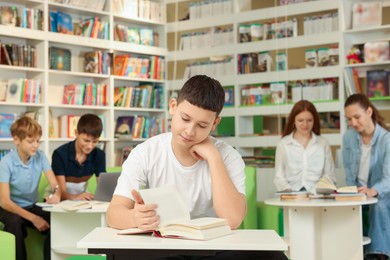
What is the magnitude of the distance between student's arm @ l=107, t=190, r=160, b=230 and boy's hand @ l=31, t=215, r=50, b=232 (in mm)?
2497

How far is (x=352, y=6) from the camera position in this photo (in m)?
6.38

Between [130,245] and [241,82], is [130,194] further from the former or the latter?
[241,82]

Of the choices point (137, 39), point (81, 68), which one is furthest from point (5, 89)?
point (137, 39)

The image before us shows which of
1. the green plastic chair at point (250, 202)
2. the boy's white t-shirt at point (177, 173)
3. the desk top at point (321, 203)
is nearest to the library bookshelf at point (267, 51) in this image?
the green plastic chair at point (250, 202)

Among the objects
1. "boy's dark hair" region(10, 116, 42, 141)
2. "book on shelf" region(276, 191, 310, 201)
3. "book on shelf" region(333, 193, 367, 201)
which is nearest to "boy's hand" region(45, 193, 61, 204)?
"boy's dark hair" region(10, 116, 42, 141)

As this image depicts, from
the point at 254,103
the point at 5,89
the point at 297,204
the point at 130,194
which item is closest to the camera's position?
the point at 130,194

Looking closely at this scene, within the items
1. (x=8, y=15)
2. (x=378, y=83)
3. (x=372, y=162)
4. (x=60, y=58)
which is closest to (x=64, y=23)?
(x=60, y=58)

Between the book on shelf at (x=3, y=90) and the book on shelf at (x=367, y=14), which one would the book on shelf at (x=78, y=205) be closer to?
the book on shelf at (x=3, y=90)

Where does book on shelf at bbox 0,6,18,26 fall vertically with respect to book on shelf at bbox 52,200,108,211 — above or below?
above

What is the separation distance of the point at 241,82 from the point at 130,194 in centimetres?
466

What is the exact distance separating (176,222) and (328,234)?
284 cm

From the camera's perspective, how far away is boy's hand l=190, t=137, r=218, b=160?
8.21 feet

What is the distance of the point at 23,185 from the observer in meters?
4.87

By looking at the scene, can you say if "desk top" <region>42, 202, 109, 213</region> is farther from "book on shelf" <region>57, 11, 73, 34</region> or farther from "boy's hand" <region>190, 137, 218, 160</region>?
"book on shelf" <region>57, 11, 73, 34</region>
